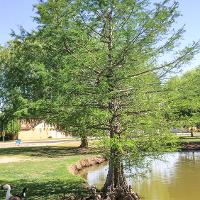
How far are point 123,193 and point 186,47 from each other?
563 centimetres

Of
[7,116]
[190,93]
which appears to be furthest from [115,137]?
[7,116]

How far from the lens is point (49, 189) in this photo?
17.8m

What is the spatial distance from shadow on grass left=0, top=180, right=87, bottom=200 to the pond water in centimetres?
159

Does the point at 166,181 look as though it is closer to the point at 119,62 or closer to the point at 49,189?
the point at 49,189

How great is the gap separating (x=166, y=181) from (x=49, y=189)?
7460 mm

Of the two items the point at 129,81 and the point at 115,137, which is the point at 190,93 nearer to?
the point at 129,81

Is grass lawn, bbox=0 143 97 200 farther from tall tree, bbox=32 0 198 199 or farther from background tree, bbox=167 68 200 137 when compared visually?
background tree, bbox=167 68 200 137

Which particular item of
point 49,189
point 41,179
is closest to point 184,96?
point 49,189

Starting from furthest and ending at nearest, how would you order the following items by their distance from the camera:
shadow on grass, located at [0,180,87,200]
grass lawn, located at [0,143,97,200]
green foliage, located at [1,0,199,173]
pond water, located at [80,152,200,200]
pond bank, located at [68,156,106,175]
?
pond bank, located at [68,156,106,175], pond water, located at [80,152,200,200], grass lawn, located at [0,143,97,200], shadow on grass, located at [0,180,87,200], green foliage, located at [1,0,199,173]

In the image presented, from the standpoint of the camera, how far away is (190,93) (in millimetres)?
15508

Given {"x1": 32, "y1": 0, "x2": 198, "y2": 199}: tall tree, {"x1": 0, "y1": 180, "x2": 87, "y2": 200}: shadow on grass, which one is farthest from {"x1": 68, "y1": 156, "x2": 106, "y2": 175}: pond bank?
{"x1": 32, "y1": 0, "x2": 198, "y2": 199}: tall tree

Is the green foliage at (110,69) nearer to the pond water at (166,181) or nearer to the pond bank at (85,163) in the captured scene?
the pond water at (166,181)

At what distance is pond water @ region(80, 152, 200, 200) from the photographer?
18.9 m

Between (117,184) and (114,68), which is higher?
(114,68)
